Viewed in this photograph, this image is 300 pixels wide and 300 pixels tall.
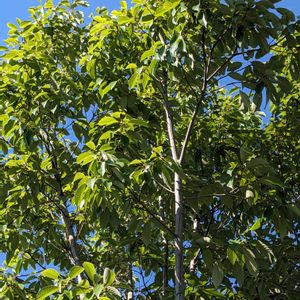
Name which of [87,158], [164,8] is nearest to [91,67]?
[164,8]

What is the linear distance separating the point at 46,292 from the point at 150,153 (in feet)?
4.35

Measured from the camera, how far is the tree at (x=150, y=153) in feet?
12.9

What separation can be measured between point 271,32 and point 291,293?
2.22 metres

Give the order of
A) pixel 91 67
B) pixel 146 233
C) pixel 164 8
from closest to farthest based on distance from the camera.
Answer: pixel 146 233 < pixel 164 8 < pixel 91 67

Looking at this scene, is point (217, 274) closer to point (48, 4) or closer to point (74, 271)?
point (74, 271)

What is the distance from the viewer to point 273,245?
4848 mm

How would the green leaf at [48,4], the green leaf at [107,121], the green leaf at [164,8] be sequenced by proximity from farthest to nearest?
the green leaf at [48,4], the green leaf at [164,8], the green leaf at [107,121]

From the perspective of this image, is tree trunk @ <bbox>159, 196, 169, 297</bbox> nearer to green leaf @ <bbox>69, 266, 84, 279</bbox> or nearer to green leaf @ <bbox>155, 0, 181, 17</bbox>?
green leaf @ <bbox>69, 266, 84, 279</bbox>

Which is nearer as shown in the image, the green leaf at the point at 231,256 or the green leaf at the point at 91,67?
the green leaf at the point at 231,256

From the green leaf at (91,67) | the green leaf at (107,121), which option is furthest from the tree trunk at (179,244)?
the green leaf at (91,67)

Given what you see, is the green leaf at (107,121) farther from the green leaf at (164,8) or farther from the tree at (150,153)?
the green leaf at (164,8)

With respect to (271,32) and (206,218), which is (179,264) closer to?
(206,218)

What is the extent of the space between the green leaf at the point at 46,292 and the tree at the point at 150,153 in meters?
0.01

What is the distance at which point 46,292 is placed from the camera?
3467 millimetres
